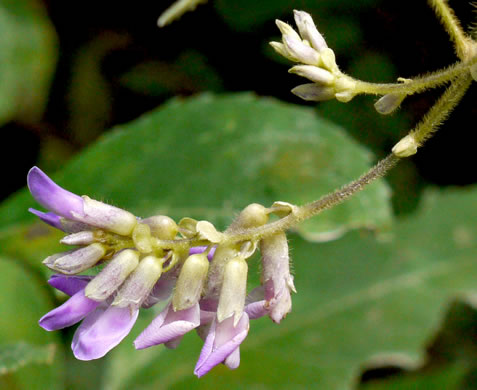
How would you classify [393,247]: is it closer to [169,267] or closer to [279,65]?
[279,65]

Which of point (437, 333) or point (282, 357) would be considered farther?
point (437, 333)

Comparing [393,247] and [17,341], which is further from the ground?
[17,341]

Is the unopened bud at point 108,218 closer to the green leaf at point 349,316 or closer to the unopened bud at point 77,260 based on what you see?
the unopened bud at point 77,260

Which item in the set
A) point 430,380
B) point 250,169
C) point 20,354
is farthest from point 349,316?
point 20,354

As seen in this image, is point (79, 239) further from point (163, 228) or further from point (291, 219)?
point (291, 219)

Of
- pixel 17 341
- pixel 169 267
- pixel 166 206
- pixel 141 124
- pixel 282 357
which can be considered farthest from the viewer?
pixel 282 357

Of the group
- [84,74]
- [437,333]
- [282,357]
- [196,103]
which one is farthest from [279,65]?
[437,333]

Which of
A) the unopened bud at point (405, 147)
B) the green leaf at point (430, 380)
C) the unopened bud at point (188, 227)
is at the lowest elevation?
the green leaf at point (430, 380)

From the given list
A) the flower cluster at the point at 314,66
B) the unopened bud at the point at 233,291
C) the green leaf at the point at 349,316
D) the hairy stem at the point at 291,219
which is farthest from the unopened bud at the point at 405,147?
the green leaf at the point at 349,316
